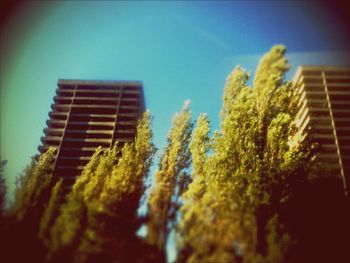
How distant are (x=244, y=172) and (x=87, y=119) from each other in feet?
132

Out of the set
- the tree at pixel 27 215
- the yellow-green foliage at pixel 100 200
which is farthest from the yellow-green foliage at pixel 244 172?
the tree at pixel 27 215

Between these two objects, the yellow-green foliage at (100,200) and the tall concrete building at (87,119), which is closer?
the yellow-green foliage at (100,200)

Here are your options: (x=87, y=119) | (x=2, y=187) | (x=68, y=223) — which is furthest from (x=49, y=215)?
(x=87, y=119)

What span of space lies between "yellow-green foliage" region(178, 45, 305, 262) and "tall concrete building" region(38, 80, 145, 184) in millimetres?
31950

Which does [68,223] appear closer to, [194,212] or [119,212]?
[119,212]

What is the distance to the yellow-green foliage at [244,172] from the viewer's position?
33.2 feet

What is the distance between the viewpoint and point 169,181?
13.7 m

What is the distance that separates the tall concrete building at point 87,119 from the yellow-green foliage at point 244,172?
31.9 metres

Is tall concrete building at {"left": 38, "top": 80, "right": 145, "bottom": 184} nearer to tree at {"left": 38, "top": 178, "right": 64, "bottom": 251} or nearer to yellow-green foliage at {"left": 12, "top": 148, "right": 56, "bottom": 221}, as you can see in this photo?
yellow-green foliage at {"left": 12, "top": 148, "right": 56, "bottom": 221}

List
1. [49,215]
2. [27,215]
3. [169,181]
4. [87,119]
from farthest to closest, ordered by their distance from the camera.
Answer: [87,119]
[169,181]
[27,215]
[49,215]

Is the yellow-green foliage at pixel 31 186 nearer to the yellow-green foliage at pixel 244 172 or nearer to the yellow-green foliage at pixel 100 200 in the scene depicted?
the yellow-green foliage at pixel 100 200

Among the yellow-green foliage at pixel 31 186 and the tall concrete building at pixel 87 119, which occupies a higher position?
the tall concrete building at pixel 87 119

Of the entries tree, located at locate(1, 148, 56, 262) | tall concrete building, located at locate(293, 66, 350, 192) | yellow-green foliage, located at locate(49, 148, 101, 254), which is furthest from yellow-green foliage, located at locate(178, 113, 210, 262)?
tall concrete building, located at locate(293, 66, 350, 192)

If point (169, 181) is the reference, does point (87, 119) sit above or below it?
above
